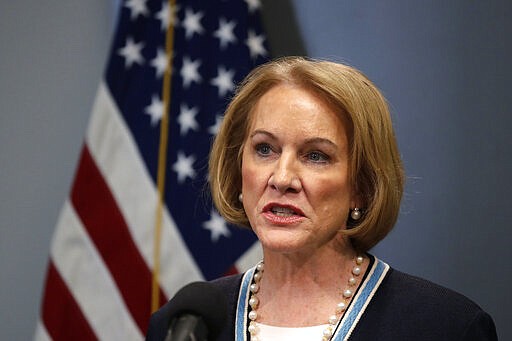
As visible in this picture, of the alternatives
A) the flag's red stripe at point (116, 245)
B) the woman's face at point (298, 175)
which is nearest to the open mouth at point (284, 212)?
the woman's face at point (298, 175)

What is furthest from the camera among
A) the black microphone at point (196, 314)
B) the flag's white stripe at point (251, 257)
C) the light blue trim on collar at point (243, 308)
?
the flag's white stripe at point (251, 257)

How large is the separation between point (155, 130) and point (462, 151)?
3.16ft

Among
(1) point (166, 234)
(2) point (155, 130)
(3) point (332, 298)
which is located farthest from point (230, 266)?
(3) point (332, 298)

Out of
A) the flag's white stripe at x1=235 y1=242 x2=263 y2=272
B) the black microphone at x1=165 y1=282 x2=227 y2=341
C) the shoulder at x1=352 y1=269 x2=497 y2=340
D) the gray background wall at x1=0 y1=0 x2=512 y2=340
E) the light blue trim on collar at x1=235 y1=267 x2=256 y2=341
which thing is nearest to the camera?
the black microphone at x1=165 y1=282 x2=227 y2=341

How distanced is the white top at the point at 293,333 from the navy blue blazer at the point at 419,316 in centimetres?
6

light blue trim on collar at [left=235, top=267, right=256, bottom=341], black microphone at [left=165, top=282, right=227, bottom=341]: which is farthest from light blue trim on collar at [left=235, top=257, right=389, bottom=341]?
black microphone at [left=165, top=282, right=227, bottom=341]

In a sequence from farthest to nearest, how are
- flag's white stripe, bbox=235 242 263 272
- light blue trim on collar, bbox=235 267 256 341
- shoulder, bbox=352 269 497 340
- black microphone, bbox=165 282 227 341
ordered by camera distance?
1. flag's white stripe, bbox=235 242 263 272
2. light blue trim on collar, bbox=235 267 256 341
3. shoulder, bbox=352 269 497 340
4. black microphone, bbox=165 282 227 341

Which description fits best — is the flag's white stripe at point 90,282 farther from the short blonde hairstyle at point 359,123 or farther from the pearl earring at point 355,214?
the pearl earring at point 355,214

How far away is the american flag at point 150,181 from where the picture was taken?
9.88 feet

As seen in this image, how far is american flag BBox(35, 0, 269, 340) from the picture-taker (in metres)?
3.01

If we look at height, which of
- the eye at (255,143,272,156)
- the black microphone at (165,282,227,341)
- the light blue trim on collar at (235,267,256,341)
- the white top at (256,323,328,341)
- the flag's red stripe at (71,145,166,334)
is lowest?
the flag's red stripe at (71,145,166,334)

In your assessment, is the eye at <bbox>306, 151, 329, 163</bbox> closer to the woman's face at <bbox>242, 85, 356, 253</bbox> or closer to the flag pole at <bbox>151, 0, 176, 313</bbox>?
the woman's face at <bbox>242, 85, 356, 253</bbox>

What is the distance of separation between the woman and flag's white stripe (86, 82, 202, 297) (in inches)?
43.8

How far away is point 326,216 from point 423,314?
253 mm
